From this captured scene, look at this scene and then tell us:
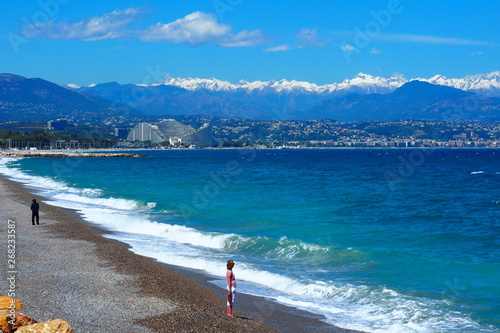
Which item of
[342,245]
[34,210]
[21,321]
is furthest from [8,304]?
[34,210]

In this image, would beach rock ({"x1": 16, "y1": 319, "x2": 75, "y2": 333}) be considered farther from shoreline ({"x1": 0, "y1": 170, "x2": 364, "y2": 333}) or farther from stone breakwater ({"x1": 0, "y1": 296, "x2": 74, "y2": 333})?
shoreline ({"x1": 0, "y1": 170, "x2": 364, "y2": 333})

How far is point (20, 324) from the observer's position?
30.0 ft

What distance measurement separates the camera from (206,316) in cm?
1232

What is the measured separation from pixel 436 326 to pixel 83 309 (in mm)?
8171

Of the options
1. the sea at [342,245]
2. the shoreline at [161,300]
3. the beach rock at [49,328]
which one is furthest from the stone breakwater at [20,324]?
the sea at [342,245]

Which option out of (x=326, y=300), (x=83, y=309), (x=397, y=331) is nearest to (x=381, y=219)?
(x=326, y=300)

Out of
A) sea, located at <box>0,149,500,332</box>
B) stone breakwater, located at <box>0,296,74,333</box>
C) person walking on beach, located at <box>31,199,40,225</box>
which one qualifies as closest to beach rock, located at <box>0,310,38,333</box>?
stone breakwater, located at <box>0,296,74,333</box>

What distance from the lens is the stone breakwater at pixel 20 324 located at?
8500 mm

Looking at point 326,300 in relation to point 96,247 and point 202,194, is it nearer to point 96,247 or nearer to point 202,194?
point 96,247

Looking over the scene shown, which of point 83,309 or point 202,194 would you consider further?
point 202,194

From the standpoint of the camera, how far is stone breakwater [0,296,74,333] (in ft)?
27.9

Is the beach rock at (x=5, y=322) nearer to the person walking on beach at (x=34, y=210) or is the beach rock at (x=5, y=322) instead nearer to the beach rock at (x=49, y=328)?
the beach rock at (x=49, y=328)

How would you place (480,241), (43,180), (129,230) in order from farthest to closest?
(43,180), (129,230), (480,241)

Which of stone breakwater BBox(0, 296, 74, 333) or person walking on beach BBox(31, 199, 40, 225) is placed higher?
stone breakwater BBox(0, 296, 74, 333)
